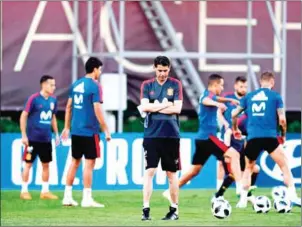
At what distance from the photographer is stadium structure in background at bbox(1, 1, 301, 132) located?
1152 inches

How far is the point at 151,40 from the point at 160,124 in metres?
12.2

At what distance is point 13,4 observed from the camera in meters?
29.3

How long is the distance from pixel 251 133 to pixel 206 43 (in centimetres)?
969

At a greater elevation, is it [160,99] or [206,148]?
[160,99]

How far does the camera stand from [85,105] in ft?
70.6

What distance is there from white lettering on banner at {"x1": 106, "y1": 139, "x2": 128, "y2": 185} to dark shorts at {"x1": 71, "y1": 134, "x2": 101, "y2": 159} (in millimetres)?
4625

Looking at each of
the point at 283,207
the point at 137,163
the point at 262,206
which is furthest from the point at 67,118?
the point at 137,163

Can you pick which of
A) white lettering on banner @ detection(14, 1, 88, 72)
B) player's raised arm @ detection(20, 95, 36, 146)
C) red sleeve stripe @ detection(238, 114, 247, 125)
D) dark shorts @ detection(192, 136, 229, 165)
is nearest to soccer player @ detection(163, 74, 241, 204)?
dark shorts @ detection(192, 136, 229, 165)

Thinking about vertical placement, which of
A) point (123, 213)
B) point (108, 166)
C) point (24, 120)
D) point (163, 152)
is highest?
point (24, 120)

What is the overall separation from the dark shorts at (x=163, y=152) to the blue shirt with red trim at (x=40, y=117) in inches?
243

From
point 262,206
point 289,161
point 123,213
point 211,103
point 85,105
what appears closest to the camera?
point 262,206

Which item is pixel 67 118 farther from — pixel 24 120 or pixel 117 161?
pixel 117 161

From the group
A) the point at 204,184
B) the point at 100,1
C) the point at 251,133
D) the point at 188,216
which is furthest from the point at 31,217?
the point at 100,1

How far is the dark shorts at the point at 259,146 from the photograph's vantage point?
67.6 ft
